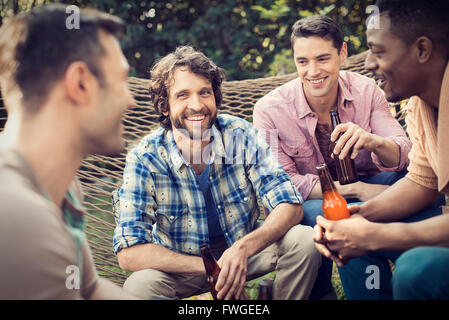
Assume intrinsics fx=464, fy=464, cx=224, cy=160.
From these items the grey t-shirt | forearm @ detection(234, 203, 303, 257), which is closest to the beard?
forearm @ detection(234, 203, 303, 257)

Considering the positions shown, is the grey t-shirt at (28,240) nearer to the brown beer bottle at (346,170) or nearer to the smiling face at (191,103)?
the smiling face at (191,103)

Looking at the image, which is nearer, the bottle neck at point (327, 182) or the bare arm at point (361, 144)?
the bottle neck at point (327, 182)

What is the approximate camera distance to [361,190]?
225cm

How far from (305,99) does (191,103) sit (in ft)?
2.42

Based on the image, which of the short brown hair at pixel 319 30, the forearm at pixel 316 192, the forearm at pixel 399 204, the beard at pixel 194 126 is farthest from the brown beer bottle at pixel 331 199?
the short brown hair at pixel 319 30

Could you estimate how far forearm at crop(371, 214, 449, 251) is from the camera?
1.48 m

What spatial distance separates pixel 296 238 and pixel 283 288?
21cm

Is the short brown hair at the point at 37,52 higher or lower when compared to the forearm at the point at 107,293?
higher

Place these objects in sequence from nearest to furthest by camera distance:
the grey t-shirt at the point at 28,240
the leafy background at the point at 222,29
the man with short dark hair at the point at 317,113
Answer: the grey t-shirt at the point at 28,240, the man with short dark hair at the point at 317,113, the leafy background at the point at 222,29

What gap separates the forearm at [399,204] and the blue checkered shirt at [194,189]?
316 millimetres

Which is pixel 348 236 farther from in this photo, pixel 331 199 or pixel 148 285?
pixel 148 285

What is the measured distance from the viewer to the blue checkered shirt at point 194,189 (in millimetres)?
1938

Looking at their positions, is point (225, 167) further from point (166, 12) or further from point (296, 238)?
point (166, 12)

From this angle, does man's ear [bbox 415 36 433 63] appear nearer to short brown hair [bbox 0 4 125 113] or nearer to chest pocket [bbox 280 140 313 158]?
chest pocket [bbox 280 140 313 158]
